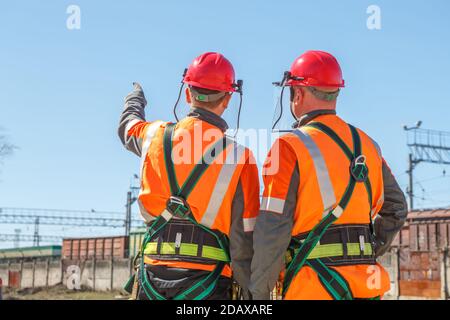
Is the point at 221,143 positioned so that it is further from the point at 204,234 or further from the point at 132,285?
Result: the point at 132,285

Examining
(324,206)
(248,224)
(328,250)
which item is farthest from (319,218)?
(248,224)

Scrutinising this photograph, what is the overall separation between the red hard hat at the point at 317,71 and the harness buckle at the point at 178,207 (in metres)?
1.06

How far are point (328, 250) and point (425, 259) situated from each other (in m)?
23.2

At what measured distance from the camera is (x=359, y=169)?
4.08 metres

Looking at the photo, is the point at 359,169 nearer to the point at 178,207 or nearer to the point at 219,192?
the point at 219,192

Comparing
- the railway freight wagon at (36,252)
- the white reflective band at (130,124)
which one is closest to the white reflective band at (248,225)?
the white reflective band at (130,124)

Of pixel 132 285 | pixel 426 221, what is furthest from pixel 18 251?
pixel 132 285

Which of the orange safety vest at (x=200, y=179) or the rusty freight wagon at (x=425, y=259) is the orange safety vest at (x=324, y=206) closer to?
the orange safety vest at (x=200, y=179)

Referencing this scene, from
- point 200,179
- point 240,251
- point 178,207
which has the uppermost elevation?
point 200,179

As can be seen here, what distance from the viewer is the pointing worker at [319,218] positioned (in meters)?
3.87

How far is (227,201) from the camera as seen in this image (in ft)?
13.8

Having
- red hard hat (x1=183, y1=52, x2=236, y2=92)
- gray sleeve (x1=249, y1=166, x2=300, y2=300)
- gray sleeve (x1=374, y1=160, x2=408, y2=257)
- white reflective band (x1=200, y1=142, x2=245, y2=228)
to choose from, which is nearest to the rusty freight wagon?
gray sleeve (x1=374, y1=160, x2=408, y2=257)
